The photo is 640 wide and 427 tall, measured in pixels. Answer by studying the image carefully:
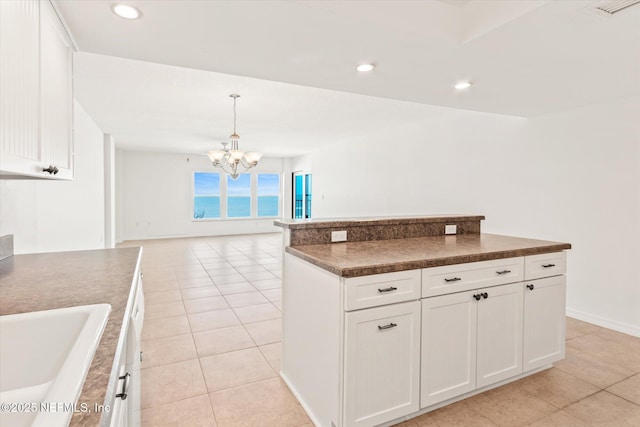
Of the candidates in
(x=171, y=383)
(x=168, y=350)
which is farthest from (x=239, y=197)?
(x=171, y=383)

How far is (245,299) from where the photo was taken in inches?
163

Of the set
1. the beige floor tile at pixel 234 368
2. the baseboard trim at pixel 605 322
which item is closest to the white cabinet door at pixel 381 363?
the beige floor tile at pixel 234 368

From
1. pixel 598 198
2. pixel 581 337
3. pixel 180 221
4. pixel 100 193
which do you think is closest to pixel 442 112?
pixel 598 198

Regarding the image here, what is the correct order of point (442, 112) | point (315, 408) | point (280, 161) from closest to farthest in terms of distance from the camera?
point (315, 408) → point (442, 112) → point (280, 161)

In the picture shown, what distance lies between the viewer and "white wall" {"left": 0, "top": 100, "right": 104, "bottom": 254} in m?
2.26

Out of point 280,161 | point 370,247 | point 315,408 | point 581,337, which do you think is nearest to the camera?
point 315,408

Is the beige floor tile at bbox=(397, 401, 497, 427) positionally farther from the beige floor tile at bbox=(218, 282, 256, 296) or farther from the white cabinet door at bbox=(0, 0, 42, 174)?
the beige floor tile at bbox=(218, 282, 256, 296)

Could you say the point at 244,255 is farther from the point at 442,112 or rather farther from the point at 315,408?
the point at 315,408

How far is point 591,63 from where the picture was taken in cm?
227

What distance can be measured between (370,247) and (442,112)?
350cm

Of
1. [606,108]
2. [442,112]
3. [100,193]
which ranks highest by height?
[442,112]

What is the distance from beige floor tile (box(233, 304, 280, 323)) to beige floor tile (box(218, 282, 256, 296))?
65 centimetres

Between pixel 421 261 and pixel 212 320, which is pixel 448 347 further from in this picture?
pixel 212 320

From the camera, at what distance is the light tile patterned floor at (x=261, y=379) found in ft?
6.41
